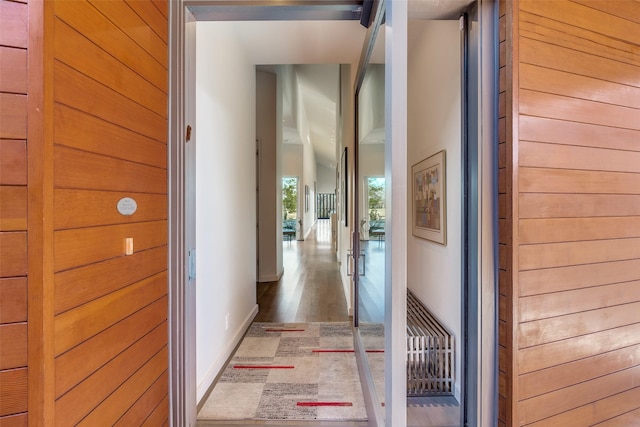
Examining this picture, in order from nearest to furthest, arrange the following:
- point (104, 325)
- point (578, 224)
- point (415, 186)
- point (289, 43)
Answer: point (104, 325) < point (578, 224) < point (415, 186) < point (289, 43)

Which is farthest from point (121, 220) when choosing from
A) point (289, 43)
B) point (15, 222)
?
point (289, 43)

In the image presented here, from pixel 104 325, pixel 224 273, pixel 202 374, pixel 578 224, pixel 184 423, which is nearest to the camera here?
pixel 104 325

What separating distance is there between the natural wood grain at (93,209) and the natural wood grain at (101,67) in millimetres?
354

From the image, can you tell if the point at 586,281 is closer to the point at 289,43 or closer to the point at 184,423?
the point at 184,423

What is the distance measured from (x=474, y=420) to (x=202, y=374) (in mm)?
1602

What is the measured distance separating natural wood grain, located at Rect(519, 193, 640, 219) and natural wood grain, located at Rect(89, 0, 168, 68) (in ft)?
5.11

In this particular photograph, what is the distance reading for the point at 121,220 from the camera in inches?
38.4

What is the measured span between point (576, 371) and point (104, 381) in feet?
5.61

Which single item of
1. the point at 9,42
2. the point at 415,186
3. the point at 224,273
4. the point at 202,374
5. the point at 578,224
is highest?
the point at 9,42

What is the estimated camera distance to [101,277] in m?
0.89

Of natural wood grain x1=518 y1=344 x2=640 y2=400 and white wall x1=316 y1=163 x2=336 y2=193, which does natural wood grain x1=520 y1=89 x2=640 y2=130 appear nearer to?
natural wood grain x1=518 y1=344 x2=640 y2=400

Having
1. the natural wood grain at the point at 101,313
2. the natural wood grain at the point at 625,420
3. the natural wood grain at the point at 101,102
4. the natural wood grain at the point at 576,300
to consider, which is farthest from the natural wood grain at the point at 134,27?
the natural wood grain at the point at 625,420

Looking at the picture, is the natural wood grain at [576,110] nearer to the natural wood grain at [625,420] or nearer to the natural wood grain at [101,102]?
the natural wood grain at [625,420]

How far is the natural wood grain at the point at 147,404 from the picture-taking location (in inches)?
39.7
